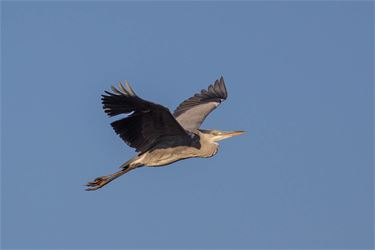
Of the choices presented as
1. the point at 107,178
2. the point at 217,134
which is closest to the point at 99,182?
the point at 107,178

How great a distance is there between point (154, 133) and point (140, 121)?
1.70 ft

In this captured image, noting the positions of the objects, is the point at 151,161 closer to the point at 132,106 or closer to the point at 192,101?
the point at 132,106

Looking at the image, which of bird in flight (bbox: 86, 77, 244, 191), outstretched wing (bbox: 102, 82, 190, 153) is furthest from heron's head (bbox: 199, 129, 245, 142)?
outstretched wing (bbox: 102, 82, 190, 153)

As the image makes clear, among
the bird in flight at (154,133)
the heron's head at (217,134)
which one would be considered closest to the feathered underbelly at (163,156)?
the bird in flight at (154,133)

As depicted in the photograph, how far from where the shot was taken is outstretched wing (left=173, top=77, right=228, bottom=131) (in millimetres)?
19266

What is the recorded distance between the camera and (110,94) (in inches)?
655

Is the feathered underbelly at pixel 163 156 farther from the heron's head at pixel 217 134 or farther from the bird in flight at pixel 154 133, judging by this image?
the heron's head at pixel 217 134

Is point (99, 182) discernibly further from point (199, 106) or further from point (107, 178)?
point (199, 106)

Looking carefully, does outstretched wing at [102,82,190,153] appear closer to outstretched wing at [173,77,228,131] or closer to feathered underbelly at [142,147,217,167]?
feathered underbelly at [142,147,217,167]

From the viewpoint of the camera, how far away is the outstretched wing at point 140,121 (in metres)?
16.7

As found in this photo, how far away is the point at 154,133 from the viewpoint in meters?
17.8

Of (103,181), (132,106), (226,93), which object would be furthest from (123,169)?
(226,93)

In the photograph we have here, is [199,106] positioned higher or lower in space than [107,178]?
higher

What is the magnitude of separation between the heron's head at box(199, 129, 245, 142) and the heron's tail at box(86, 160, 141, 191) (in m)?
1.48
